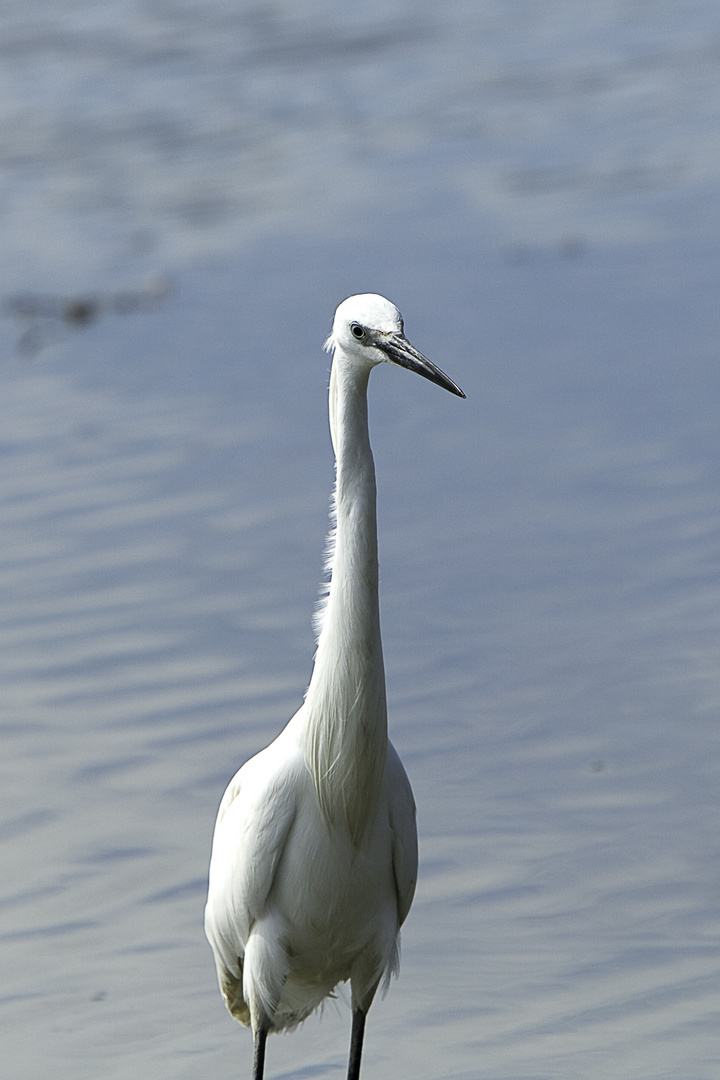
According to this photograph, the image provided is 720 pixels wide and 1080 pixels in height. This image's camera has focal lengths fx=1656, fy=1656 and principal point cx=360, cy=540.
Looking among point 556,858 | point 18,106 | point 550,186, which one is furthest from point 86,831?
point 18,106

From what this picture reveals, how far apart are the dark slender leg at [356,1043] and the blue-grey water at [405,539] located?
A: 0.71ft

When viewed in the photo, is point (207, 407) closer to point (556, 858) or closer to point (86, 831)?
point (86, 831)

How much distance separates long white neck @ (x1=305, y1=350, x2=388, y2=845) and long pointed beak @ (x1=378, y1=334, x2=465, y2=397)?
0.41 ft

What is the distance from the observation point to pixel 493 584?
5633mm

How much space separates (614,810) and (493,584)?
4.31 ft

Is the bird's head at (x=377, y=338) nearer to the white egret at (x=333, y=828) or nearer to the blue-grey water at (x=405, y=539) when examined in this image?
the white egret at (x=333, y=828)

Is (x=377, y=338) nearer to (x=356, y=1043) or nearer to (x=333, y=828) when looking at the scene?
(x=333, y=828)

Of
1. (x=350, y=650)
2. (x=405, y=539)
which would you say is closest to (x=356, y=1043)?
(x=350, y=650)

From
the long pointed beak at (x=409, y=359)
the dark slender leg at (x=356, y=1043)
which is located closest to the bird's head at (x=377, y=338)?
the long pointed beak at (x=409, y=359)

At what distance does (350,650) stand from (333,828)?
1.27ft

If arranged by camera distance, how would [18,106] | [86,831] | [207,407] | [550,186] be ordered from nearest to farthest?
[86,831] → [207,407] → [550,186] → [18,106]

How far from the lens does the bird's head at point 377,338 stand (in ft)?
9.33

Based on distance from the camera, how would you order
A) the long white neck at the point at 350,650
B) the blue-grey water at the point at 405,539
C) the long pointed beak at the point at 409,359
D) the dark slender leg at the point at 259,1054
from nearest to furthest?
the long pointed beak at the point at 409,359 → the long white neck at the point at 350,650 → the dark slender leg at the point at 259,1054 → the blue-grey water at the point at 405,539

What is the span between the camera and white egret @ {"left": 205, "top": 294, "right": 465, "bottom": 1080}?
3117 millimetres
